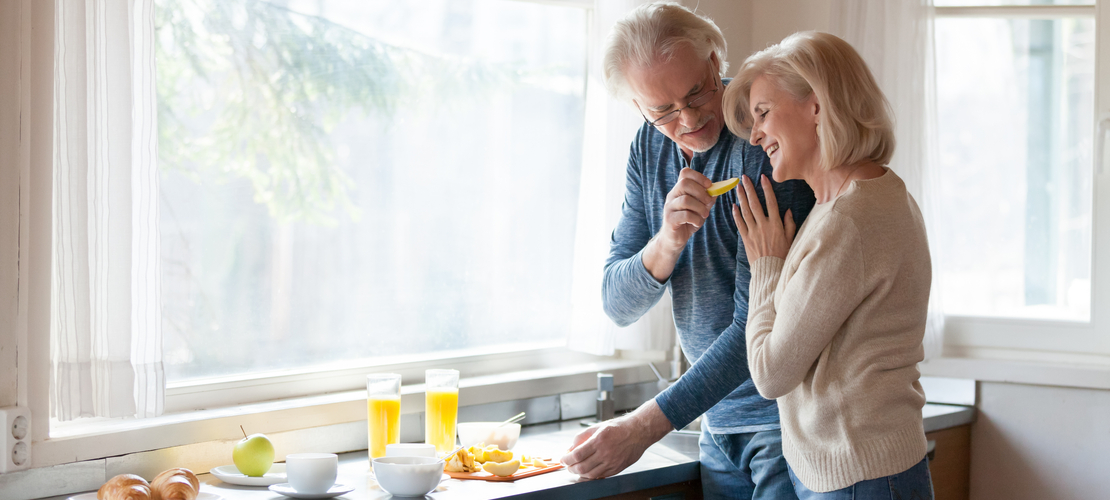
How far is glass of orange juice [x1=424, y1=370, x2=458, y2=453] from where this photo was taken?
178cm

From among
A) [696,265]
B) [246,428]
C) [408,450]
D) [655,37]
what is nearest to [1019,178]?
[696,265]

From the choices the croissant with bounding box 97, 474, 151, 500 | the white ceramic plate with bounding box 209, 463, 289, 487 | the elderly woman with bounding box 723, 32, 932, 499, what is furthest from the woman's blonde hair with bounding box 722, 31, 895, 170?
the croissant with bounding box 97, 474, 151, 500

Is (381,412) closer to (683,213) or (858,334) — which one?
(683,213)

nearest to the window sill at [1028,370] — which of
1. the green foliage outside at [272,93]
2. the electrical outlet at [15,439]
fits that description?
the green foliage outside at [272,93]

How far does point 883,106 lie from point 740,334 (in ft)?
1.41

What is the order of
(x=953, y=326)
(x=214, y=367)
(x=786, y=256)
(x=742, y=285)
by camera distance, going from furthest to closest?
(x=953, y=326)
(x=214, y=367)
(x=742, y=285)
(x=786, y=256)

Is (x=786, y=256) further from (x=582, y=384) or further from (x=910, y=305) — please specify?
(x=582, y=384)

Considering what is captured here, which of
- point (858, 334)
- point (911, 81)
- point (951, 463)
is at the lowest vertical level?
point (951, 463)

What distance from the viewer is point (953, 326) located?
2.58 m

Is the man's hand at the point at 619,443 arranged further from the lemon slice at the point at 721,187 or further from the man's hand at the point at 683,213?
the lemon slice at the point at 721,187

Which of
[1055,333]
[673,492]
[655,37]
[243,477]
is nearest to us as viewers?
[655,37]

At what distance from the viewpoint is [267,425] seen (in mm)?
1835

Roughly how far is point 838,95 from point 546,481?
0.85 meters

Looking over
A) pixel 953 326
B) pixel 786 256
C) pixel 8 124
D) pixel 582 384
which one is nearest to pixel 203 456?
pixel 8 124
